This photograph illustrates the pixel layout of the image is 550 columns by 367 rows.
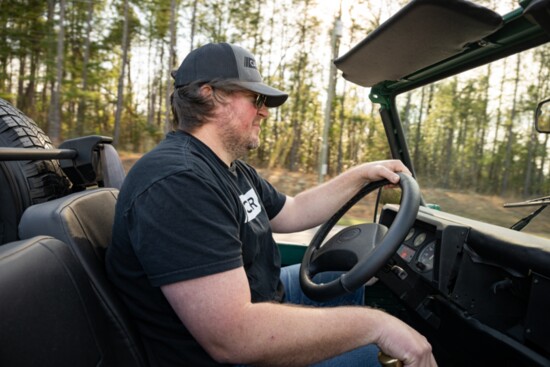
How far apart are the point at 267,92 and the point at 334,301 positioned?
99cm

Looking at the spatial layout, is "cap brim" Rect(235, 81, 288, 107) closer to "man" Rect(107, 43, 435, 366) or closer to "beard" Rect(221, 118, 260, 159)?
"man" Rect(107, 43, 435, 366)

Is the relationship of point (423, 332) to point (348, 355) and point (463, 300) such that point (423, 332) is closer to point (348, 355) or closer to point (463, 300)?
point (463, 300)

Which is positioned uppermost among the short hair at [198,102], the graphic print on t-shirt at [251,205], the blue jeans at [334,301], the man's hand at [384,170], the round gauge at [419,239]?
the short hair at [198,102]

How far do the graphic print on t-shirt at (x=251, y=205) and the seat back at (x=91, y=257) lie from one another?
51 cm

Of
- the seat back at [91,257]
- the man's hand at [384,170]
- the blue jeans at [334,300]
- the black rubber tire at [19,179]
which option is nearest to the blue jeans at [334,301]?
the blue jeans at [334,300]

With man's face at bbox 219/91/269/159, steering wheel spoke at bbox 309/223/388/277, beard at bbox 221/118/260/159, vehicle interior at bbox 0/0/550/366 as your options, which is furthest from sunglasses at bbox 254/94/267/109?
steering wheel spoke at bbox 309/223/388/277

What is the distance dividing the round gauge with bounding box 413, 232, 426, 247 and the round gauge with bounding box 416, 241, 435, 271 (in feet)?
0.17

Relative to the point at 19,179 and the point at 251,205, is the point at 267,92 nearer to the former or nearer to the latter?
the point at 251,205

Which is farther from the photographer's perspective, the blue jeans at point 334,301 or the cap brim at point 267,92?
the cap brim at point 267,92

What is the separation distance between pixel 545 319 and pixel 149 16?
1849 centimetres

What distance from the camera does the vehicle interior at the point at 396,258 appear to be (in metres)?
1.04

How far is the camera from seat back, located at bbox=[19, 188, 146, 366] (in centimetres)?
128

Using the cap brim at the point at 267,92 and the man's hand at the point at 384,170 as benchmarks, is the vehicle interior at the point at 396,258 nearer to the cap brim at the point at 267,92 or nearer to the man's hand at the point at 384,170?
the man's hand at the point at 384,170

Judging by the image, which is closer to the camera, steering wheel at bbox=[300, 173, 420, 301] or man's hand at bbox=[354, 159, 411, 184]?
steering wheel at bbox=[300, 173, 420, 301]
